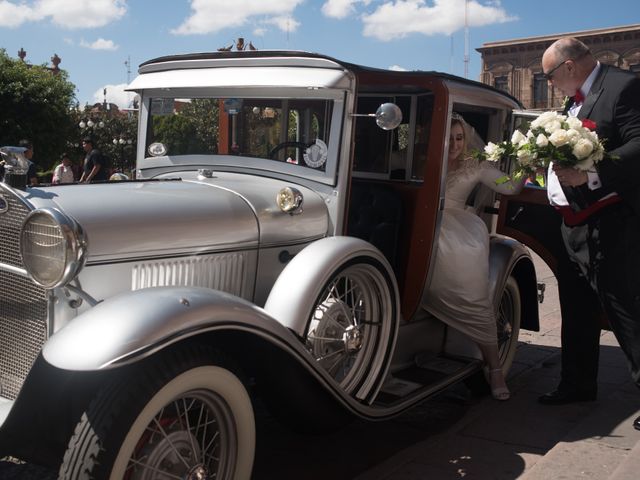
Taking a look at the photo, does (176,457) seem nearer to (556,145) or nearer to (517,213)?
(556,145)

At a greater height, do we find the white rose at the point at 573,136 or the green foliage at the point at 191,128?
the white rose at the point at 573,136

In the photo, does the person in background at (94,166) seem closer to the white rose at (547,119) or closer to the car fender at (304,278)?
the car fender at (304,278)

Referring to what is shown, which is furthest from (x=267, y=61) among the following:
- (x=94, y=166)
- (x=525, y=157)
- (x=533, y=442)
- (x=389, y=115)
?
(x=94, y=166)

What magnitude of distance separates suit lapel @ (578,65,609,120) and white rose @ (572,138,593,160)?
1.40 ft

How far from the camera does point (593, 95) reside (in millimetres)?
3703

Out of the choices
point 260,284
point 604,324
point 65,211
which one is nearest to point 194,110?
point 260,284

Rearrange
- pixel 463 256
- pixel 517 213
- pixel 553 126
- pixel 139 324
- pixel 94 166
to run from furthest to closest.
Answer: pixel 94 166 < pixel 517 213 < pixel 463 256 < pixel 553 126 < pixel 139 324

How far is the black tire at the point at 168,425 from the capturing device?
2227 mm

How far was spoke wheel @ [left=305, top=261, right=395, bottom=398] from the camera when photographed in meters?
3.33

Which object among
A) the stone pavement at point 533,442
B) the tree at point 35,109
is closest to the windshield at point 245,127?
the stone pavement at point 533,442

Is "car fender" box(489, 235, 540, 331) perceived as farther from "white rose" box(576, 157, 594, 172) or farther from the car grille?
the car grille

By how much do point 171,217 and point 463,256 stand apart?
1.87m

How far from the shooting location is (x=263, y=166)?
3.78m

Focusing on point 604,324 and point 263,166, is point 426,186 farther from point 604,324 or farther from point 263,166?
point 604,324
